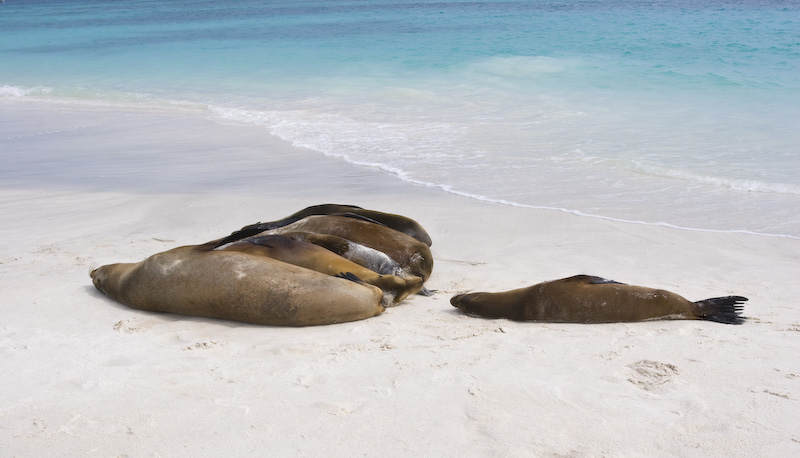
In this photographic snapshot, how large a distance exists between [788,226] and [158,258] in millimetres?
5409

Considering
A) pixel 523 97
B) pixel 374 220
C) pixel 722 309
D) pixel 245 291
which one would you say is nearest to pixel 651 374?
pixel 722 309

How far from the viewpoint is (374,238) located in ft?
17.4

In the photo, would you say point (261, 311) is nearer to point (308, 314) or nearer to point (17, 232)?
point (308, 314)

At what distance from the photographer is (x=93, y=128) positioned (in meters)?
12.0

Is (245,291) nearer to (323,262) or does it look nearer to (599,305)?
(323,262)

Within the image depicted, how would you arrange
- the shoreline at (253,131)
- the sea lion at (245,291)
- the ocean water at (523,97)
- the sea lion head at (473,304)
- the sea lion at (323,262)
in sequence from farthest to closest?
the ocean water at (523,97) → the shoreline at (253,131) → the sea lion at (323,262) → the sea lion head at (473,304) → the sea lion at (245,291)

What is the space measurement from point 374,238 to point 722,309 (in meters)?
2.34

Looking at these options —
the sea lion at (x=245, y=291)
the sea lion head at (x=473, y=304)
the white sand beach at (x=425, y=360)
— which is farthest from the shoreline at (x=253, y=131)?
the sea lion at (x=245, y=291)

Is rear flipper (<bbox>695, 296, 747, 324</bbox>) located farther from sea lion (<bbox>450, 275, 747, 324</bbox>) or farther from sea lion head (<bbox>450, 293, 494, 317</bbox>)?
sea lion head (<bbox>450, 293, 494, 317</bbox>)

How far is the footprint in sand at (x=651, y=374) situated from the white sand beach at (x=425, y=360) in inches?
0.5

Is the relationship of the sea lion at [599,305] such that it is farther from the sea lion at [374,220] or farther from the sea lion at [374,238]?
the sea lion at [374,220]

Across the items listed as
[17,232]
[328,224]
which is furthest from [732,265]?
[17,232]

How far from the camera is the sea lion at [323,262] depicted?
15.4 ft

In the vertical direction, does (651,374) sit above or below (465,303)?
above
